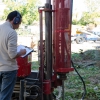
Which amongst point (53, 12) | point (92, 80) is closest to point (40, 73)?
point (53, 12)

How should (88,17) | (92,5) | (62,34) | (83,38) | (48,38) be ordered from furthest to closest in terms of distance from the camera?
(92,5), (88,17), (83,38), (48,38), (62,34)

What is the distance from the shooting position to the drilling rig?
3.35 meters

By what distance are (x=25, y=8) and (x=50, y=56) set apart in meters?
20.0

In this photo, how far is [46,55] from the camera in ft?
11.5

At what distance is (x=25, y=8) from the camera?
2284cm

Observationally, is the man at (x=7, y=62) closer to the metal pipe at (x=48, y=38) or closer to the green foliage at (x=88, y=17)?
the metal pipe at (x=48, y=38)

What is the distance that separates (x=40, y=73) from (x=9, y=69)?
0.52 m

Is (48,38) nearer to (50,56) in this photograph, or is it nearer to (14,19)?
(50,56)

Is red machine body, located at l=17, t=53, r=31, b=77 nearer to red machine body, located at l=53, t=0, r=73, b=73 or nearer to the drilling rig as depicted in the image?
the drilling rig

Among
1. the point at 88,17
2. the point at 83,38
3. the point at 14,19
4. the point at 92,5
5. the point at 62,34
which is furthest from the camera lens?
the point at 92,5

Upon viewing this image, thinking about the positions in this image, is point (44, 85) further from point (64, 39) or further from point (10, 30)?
point (10, 30)

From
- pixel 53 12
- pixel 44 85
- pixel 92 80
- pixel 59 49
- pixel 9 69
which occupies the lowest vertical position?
pixel 92 80

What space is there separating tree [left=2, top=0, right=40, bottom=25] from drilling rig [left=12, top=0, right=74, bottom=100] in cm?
1957

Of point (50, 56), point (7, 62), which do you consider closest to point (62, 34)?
point (50, 56)
